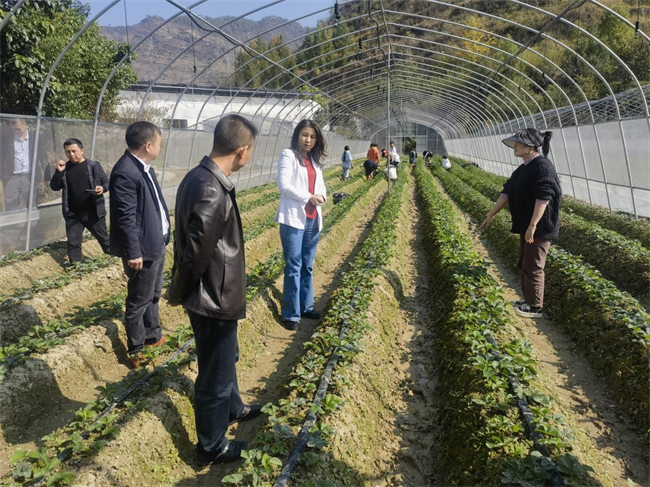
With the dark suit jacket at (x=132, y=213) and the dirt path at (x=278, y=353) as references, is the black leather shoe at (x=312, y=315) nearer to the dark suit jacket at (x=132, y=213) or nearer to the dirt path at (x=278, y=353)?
the dirt path at (x=278, y=353)

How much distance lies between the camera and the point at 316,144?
18.0ft

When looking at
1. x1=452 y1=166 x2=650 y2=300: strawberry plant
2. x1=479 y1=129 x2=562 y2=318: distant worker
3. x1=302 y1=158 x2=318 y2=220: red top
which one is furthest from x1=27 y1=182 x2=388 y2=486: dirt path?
x1=452 y1=166 x2=650 y2=300: strawberry plant

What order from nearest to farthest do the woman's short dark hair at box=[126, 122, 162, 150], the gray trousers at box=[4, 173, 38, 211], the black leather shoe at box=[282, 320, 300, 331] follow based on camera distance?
1. the woman's short dark hair at box=[126, 122, 162, 150]
2. the black leather shoe at box=[282, 320, 300, 331]
3. the gray trousers at box=[4, 173, 38, 211]


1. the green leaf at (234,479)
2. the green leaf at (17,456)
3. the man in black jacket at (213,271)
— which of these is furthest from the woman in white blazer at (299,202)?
the green leaf at (17,456)

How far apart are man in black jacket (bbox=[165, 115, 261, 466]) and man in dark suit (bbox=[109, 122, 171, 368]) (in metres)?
1.47

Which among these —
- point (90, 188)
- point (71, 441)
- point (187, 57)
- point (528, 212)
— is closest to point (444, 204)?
point (528, 212)

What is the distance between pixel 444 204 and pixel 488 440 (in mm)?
10426

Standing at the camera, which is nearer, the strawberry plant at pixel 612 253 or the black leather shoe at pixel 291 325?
the black leather shoe at pixel 291 325

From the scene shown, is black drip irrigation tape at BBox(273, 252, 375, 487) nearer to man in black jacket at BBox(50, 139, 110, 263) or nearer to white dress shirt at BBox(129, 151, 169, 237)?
white dress shirt at BBox(129, 151, 169, 237)

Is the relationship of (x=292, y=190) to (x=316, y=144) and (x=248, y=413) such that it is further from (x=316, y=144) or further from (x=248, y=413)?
(x=248, y=413)

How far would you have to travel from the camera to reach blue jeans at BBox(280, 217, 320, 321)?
5500mm

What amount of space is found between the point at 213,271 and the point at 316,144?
285cm

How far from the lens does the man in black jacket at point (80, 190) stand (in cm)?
671

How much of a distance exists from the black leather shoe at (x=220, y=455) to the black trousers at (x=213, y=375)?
0.04 m
